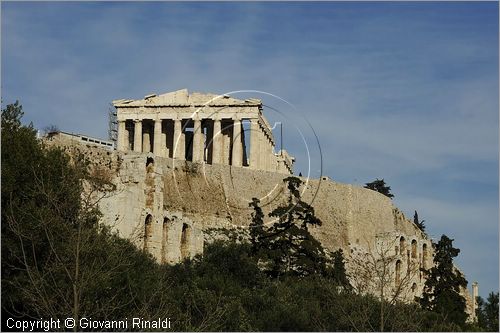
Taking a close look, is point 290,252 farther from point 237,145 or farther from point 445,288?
point 237,145

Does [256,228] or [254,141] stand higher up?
[254,141]

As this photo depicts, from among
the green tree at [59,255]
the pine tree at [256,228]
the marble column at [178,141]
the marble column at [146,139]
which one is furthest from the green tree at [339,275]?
the marble column at [146,139]

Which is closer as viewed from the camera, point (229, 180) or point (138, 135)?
point (229, 180)

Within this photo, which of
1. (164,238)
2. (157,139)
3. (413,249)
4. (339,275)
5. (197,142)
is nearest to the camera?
(164,238)

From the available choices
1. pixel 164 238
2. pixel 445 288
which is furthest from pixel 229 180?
pixel 164 238

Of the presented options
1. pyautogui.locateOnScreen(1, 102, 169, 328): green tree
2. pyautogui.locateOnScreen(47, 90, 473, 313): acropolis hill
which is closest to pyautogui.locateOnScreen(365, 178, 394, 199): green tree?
pyautogui.locateOnScreen(47, 90, 473, 313): acropolis hill

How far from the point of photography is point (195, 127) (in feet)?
238

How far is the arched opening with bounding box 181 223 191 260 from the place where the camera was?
1886 inches

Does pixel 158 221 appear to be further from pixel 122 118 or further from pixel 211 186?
pixel 122 118

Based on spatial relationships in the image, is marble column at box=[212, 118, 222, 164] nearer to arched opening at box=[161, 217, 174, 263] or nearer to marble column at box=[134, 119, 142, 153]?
marble column at box=[134, 119, 142, 153]

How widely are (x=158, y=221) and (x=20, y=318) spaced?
708 inches

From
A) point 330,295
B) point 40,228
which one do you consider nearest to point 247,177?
point 330,295

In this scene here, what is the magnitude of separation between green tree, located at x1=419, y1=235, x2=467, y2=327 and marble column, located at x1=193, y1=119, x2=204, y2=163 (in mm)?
16569

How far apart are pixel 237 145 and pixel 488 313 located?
17.6m
